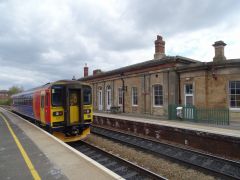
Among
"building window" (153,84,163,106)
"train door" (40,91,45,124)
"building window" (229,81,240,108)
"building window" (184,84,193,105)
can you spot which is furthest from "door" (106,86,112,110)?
"building window" (229,81,240,108)

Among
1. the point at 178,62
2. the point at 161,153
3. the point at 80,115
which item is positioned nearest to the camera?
the point at 161,153

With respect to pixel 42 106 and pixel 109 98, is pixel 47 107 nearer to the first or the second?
pixel 42 106

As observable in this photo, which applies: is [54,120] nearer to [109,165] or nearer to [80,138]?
[80,138]

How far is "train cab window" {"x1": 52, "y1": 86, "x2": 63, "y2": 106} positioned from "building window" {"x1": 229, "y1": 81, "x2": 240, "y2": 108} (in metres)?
10.3

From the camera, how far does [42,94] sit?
1146 cm

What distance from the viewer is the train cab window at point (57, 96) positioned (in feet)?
33.6

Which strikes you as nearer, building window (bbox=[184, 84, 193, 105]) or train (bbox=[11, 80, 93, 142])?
train (bbox=[11, 80, 93, 142])

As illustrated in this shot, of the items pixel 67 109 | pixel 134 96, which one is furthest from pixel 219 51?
pixel 67 109

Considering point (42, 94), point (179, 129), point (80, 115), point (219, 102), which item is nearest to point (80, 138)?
point (80, 115)

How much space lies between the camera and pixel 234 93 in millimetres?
13500

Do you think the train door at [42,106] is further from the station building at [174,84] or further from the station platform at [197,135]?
the station building at [174,84]

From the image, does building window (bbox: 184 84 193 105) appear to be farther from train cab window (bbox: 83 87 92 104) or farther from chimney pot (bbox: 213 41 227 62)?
train cab window (bbox: 83 87 92 104)

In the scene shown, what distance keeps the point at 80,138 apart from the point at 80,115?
47.3 inches

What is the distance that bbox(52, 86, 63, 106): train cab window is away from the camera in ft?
33.6
